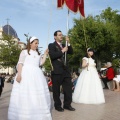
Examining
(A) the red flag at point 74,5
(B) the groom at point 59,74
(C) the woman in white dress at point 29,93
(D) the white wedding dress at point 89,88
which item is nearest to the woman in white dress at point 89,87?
(D) the white wedding dress at point 89,88

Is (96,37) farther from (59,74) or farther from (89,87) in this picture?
(59,74)

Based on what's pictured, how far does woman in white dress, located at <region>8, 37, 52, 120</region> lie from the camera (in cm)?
638

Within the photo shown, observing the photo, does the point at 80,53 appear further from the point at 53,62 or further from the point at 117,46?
the point at 53,62

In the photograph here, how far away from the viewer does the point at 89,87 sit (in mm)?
10711

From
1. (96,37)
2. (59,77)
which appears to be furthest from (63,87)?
(96,37)

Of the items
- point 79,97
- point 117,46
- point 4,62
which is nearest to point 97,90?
point 79,97

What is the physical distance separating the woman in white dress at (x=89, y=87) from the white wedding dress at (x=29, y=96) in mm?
3862

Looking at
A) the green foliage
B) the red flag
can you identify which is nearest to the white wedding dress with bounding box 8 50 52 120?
the red flag

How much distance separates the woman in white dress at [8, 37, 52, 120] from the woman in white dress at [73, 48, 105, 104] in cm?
385

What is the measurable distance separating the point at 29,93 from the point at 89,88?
14.8 ft

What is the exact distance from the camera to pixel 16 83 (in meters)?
6.61

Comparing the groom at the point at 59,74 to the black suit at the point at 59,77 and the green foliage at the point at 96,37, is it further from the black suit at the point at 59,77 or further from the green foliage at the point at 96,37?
the green foliage at the point at 96,37

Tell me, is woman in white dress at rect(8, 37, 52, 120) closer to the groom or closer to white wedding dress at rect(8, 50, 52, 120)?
white wedding dress at rect(8, 50, 52, 120)

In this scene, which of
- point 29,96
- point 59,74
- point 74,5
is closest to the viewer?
point 29,96
